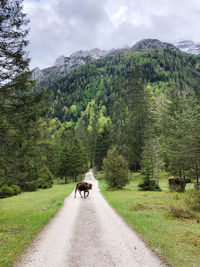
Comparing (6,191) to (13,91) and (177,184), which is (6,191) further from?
(177,184)

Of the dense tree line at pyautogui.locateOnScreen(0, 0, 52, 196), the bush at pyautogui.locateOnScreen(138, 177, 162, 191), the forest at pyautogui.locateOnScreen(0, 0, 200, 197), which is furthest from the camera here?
the bush at pyautogui.locateOnScreen(138, 177, 162, 191)

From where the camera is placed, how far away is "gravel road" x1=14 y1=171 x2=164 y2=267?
6.13 metres

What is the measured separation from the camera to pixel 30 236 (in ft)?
29.3

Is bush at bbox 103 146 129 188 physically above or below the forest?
below

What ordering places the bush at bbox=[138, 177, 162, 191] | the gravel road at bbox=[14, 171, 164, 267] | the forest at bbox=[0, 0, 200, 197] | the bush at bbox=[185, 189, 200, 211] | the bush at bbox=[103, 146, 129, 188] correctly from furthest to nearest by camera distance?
the bush at bbox=[103, 146, 129, 188] → the bush at bbox=[138, 177, 162, 191] → the bush at bbox=[185, 189, 200, 211] → the forest at bbox=[0, 0, 200, 197] → the gravel road at bbox=[14, 171, 164, 267]

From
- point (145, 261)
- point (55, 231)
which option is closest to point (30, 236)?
point (55, 231)

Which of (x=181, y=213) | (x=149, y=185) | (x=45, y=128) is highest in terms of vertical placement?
(x=45, y=128)

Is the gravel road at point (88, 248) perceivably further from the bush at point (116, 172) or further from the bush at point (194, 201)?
the bush at point (116, 172)

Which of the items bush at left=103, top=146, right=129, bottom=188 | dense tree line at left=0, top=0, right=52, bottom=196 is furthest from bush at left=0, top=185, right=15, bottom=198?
dense tree line at left=0, top=0, right=52, bottom=196

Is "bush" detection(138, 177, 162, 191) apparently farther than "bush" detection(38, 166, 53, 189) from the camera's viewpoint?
No

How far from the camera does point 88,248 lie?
7344 millimetres

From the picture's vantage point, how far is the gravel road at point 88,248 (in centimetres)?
613

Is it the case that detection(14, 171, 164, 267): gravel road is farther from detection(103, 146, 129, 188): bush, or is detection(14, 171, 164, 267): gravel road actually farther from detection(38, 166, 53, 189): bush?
detection(38, 166, 53, 189): bush

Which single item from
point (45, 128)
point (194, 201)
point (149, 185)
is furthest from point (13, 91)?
point (45, 128)
